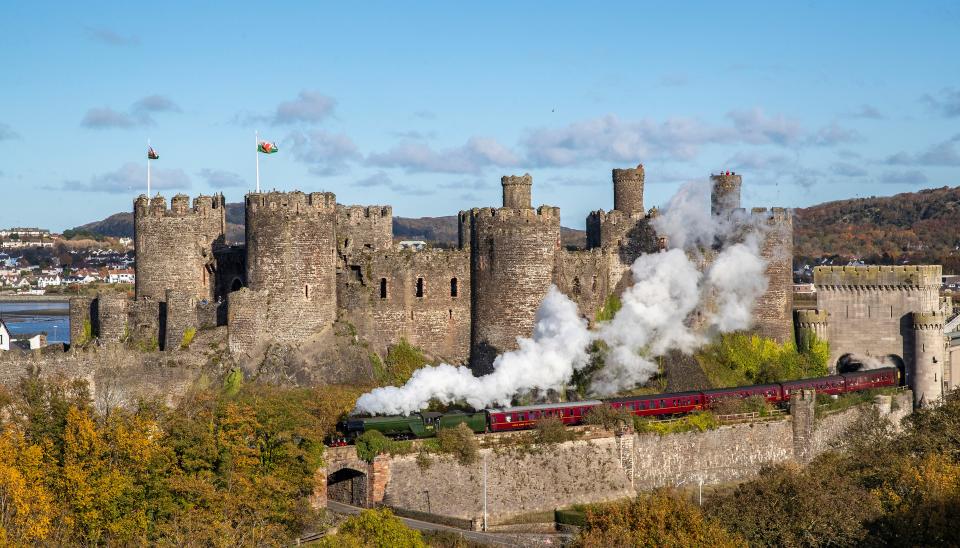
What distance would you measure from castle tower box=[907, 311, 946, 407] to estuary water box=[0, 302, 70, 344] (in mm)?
64318

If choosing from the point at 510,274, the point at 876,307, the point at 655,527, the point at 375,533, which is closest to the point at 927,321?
the point at 876,307

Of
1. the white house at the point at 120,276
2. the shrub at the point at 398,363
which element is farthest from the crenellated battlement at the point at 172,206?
the white house at the point at 120,276

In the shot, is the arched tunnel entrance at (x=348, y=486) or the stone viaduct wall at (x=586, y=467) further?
the arched tunnel entrance at (x=348, y=486)

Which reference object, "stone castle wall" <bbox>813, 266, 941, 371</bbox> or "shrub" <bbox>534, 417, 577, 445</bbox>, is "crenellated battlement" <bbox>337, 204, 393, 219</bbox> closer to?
"shrub" <bbox>534, 417, 577, 445</bbox>

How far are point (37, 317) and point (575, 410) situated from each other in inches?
4415

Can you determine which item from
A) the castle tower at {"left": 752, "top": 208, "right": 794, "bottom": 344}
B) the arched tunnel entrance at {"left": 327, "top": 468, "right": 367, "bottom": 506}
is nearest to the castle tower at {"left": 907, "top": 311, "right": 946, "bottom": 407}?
the castle tower at {"left": 752, "top": 208, "right": 794, "bottom": 344}

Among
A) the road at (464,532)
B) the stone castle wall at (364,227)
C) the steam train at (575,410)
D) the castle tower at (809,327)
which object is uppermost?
the stone castle wall at (364,227)

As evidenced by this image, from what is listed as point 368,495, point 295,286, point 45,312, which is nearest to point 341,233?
point 295,286

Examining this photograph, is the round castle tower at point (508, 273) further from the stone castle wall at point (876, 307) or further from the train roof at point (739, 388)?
the stone castle wall at point (876, 307)

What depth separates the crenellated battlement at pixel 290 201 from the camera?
56.1 meters

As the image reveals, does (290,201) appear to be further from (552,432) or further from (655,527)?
(655,527)

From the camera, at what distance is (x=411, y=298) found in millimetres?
58938

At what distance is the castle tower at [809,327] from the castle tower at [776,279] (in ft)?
4.46

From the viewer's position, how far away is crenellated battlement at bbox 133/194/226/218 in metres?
59.5
